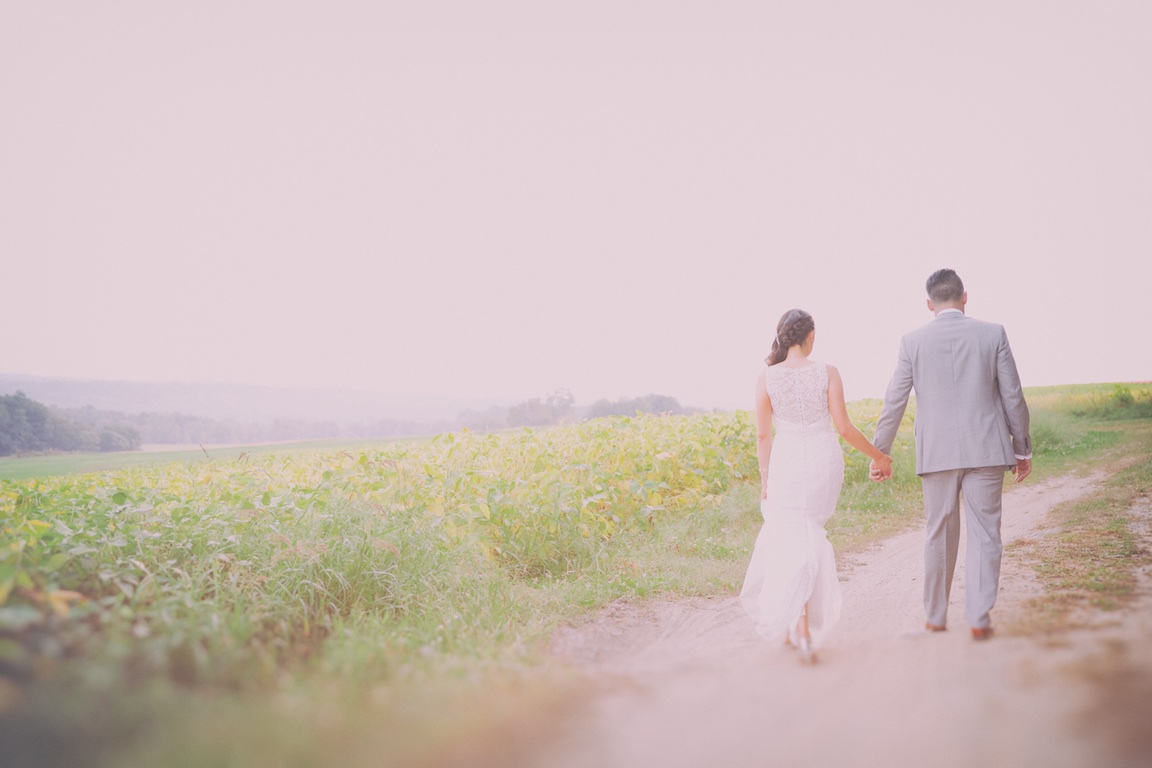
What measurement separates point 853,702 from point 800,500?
1.52 metres

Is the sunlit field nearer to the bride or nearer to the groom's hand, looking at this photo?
the bride

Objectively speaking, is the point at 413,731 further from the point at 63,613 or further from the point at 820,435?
the point at 820,435

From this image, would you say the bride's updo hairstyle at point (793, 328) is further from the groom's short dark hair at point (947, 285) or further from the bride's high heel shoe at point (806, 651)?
the bride's high heel shoe at point (806, 651)

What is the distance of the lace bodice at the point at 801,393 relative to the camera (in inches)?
160

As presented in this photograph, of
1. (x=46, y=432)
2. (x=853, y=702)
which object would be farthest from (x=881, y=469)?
(x=46, y=432)

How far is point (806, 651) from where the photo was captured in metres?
3.59

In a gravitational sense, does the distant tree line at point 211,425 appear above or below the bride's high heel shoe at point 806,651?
above

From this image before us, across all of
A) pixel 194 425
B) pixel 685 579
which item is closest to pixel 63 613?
pixel 685 579

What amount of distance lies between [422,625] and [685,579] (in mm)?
2530

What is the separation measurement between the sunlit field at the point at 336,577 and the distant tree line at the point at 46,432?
0.50 meters

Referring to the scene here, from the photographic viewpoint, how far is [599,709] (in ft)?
8.18

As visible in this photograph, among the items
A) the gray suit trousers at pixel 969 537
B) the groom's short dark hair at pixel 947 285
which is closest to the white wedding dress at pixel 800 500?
the gray suit trousers at pixel 969 537

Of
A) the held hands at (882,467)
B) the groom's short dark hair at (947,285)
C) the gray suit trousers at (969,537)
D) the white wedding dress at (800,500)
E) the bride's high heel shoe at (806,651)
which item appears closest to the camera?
the bride's high heel shoe at (806,651)

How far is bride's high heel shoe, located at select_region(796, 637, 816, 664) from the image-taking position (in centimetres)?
348
